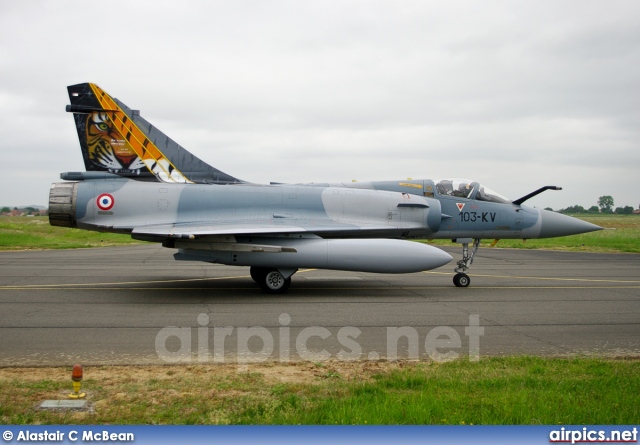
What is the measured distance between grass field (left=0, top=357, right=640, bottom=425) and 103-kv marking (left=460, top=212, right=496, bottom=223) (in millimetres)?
8013

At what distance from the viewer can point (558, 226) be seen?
15.7m

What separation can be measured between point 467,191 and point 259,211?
5479 mm

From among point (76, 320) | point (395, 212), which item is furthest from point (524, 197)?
point (76, 320)

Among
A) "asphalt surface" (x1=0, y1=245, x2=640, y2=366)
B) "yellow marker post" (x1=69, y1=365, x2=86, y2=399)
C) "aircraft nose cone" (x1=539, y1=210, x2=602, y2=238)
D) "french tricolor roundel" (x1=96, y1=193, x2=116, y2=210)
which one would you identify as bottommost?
"asphalt surface" (x1=0, y1=245, x2=640, y2=366)

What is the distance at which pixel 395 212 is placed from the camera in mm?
14703

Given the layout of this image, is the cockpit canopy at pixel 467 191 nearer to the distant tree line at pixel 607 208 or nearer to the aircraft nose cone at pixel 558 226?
the aircraft nose cone at pixel 558 226

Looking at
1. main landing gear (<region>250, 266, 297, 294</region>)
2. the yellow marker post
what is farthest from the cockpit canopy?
the yellow marker post

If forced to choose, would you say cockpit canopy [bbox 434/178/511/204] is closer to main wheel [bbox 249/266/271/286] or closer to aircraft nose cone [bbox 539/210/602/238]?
aircraft nose cone [bbox 539/210/602/238]

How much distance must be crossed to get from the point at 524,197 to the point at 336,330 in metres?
8.32

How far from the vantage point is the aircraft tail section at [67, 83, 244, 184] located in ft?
47.9

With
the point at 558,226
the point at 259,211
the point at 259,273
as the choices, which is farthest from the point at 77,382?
the point at 558,226

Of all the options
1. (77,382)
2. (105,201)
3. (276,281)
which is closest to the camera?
(77,382)

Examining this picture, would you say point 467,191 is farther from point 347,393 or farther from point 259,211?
point 347,393

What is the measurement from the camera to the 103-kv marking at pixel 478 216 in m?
15.2
